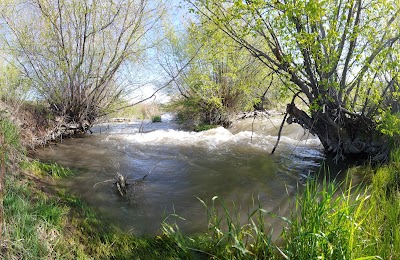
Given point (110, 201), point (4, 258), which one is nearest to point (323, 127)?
point (110, 201)

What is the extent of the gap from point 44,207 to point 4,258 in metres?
1.06

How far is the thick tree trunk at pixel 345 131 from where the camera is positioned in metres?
6.59

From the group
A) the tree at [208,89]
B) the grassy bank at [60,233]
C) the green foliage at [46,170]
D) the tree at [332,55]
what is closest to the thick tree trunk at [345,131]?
the tree at [332,55]

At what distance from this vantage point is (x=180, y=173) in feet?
20.4

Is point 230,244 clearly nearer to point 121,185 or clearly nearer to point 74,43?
point 121,185

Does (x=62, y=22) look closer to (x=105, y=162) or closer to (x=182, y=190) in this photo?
(x=105, y=162)

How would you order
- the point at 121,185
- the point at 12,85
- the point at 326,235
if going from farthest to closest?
the point at 12,85 → the point at 121,185 → the point at 326,235

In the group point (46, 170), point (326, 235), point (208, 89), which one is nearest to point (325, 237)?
point (326, 235)

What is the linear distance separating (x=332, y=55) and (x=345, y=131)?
9.39 feet

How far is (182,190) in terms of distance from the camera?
509cm

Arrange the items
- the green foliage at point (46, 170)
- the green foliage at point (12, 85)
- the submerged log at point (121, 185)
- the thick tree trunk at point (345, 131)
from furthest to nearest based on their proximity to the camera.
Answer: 1. the green foliage at point (12, 85)
2. the thick tree trunk at point (345, 131)
3. the green foliage at point (46, 170)
4. the submerged log at point (121, 185)

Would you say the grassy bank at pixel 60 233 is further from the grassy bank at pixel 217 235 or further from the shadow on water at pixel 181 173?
the shadow on water at pixel 181 173

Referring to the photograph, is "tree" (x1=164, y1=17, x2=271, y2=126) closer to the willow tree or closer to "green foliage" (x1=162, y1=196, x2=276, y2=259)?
the willow tree

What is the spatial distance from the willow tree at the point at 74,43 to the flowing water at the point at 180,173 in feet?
5.87
